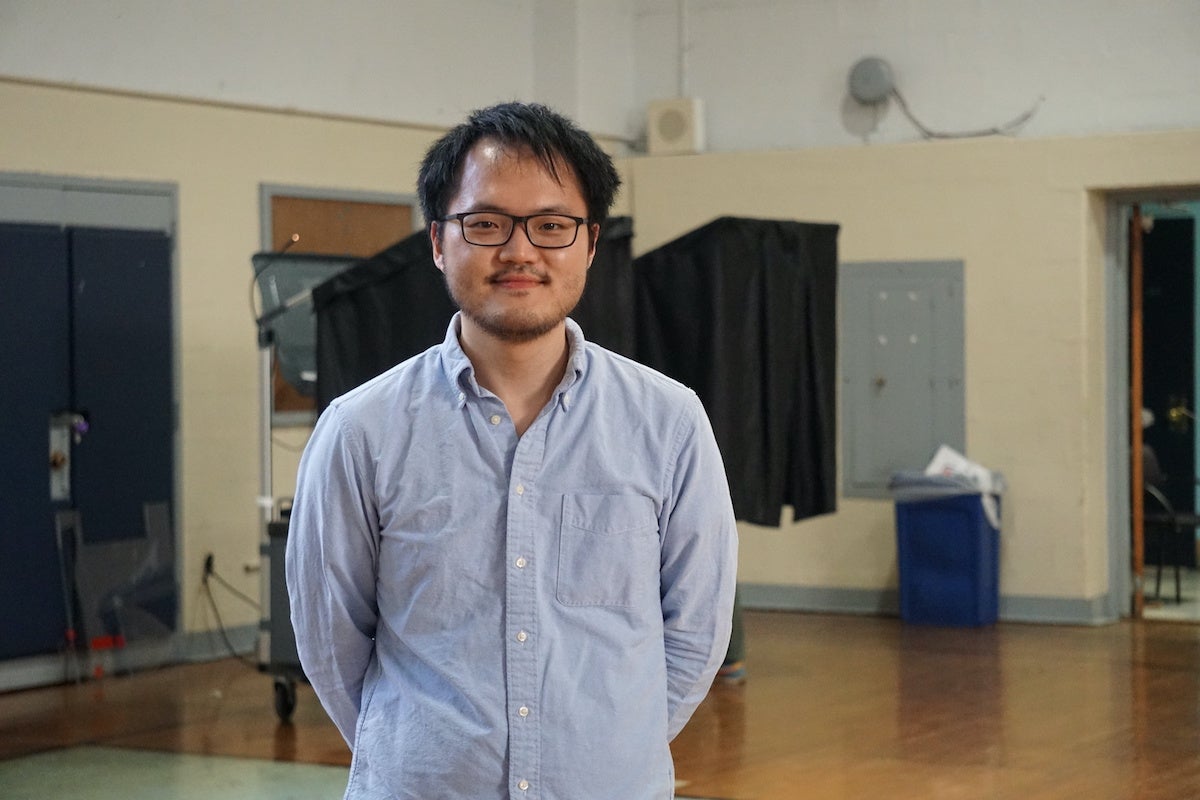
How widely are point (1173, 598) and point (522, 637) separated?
8.62 meters

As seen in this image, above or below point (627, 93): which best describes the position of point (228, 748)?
below

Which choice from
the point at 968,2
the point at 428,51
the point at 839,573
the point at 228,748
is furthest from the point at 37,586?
the point at 968,2

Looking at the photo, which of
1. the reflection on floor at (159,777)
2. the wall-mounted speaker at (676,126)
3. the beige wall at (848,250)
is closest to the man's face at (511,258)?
the reflection on floor at (159,777)

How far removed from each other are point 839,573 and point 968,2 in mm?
3354

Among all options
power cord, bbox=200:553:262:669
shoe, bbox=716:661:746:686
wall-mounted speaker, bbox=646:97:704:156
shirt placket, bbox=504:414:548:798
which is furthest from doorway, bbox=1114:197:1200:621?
shirt placket, bbox=504:414:548:798

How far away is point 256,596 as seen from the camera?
8.10 meters

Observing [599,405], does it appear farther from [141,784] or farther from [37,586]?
[37,586]

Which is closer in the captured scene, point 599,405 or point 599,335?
point 599,405

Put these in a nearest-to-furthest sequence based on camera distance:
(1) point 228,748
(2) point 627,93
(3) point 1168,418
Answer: (1) point 228,748 < (2) point 627,93 < (3) point 1168,418

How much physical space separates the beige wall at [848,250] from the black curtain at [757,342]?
241cm

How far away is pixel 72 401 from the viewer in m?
7.32

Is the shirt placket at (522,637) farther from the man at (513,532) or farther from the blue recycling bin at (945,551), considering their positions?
the blue recycling bin at (945,551)

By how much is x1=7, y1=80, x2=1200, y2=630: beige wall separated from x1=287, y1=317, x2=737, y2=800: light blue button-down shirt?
583 centimetres

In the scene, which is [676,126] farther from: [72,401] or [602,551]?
[602,551]
